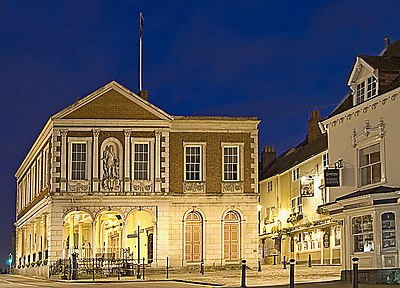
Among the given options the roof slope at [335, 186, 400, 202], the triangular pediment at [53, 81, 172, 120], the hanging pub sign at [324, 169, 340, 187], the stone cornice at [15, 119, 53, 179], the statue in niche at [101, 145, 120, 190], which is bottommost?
the roof slope at [335, 186, 400, 202]

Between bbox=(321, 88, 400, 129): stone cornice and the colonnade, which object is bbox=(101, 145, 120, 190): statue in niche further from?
bbox=(321, 88, 400, 129): stone cornice

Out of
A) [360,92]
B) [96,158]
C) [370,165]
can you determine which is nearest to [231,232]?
[96,158]

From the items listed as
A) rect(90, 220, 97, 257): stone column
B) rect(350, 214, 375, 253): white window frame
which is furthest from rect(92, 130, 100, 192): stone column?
rect(350, 214, 375, 253): white window frame

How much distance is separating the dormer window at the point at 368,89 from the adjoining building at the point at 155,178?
20.9m

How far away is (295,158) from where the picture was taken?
208 feet

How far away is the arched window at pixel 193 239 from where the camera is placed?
5222 cm

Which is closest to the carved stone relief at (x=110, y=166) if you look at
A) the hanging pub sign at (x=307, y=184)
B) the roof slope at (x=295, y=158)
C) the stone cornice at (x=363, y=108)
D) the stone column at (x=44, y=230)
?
the stone column at (x=44, y=230)

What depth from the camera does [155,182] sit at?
5191 centimetres

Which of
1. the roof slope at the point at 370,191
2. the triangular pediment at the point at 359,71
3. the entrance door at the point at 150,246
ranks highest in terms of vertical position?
the triangular pediment at the point at 359,71

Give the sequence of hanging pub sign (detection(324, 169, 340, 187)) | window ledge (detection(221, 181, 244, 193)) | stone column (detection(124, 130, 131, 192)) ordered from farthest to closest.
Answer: window ledge (detection(221, 181, 244, 193)) < stone column (detection(124, 130, 131, 192)) < hanging pub sign (detection(324, 169, 340, 187))

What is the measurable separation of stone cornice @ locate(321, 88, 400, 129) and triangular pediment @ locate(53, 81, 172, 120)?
1900 cm

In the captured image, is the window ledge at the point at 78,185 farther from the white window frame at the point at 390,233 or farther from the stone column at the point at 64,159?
the white window frame at the point at 390,233

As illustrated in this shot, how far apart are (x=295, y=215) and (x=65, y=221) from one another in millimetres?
16629

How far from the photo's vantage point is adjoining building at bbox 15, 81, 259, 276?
169ft
